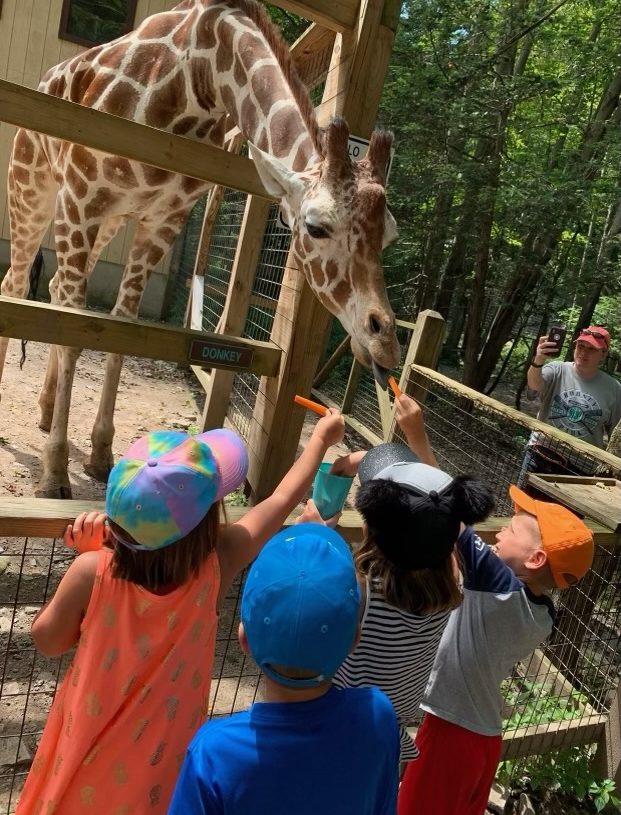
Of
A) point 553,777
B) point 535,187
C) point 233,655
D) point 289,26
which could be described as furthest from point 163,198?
point 289,26

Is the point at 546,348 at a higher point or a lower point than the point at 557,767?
higher

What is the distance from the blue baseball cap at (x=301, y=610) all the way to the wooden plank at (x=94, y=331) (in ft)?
4.97

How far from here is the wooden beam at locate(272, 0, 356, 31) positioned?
2984 millimetres

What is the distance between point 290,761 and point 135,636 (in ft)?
1.46

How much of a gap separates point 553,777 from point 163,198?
3.84 m

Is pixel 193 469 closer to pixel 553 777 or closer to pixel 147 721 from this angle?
pixel 147 721

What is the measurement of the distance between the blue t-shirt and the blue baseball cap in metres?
0.07

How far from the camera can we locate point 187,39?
3705 millimetres

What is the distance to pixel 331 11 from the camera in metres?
3.03

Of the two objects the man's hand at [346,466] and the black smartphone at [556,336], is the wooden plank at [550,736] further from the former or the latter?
the black smartphone at [556,336]

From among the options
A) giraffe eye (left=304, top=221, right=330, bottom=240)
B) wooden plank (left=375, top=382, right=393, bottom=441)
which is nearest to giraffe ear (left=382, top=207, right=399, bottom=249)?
giraffe eye (left=304, top=221, right=330, bottom=240)

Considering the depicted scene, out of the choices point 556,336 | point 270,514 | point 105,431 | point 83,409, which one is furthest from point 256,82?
point 83,409

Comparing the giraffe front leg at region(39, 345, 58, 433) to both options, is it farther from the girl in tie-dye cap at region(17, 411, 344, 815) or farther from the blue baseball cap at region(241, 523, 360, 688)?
the blue baseball cap at region(241, 523, 360, 688)

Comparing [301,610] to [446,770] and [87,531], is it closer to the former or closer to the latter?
[87,531]
